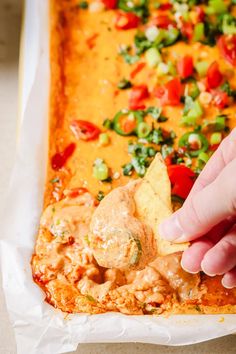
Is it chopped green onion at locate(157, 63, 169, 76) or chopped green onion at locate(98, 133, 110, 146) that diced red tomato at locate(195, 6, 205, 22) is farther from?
chopped green onion at locate(98, 133, 110, 146)

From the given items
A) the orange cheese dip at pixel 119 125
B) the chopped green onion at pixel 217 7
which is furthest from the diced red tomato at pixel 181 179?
the chopped green onion at pixel 217 7

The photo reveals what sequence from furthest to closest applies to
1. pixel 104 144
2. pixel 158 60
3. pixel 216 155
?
pixel 158 60 → pixel 104 144 → pixel 216 155

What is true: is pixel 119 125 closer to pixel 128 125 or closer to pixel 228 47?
pixel 128 125

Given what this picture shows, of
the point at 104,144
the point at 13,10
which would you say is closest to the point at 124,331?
the point at 104,144

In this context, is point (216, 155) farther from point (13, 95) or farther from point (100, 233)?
point (13, 95)

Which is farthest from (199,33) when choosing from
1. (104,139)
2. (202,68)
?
(104,139)

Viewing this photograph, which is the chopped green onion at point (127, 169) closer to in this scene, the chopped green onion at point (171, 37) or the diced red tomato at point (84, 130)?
the diced red tomato at point (84, 130)
